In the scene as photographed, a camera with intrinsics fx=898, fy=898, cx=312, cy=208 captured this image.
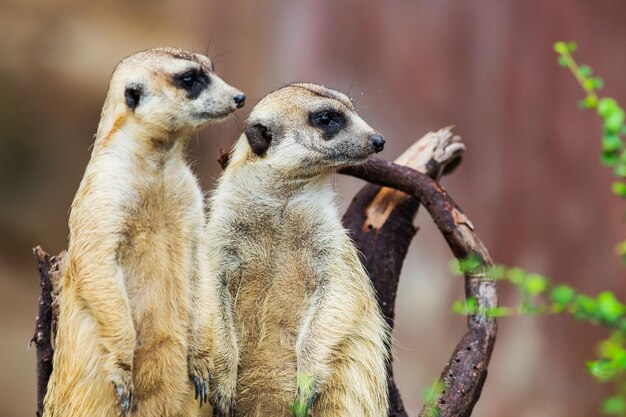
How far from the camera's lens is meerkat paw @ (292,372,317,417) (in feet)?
10.2

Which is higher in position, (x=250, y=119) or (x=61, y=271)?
(x=250, y=119)

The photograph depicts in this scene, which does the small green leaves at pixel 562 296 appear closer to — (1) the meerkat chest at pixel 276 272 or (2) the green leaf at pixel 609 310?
(2) the green leaf at pixel 609 310

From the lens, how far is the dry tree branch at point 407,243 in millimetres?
3324

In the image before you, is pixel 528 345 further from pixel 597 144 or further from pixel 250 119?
pixel 250 119

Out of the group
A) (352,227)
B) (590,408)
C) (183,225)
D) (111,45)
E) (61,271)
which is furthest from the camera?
(590,408)

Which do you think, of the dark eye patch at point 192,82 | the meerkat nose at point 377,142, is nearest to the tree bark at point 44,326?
the dark eye patch at point 192,82

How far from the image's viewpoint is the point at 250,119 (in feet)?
11.5

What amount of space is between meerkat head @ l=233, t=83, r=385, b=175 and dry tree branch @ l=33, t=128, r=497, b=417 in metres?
0.39

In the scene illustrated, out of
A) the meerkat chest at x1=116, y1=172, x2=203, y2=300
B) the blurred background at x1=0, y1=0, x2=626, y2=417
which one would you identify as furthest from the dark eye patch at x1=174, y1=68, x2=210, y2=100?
the blurred background at x1=0, y1=0, x2=626, y2=417

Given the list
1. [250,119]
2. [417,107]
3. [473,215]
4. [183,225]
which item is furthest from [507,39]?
[183,225]

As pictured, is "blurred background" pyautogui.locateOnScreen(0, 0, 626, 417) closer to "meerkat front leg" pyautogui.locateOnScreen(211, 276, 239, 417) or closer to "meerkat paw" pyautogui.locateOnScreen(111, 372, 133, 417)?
"meerkat front leg" pyautogui.locateOnScreen(211, 276, 239, 417)

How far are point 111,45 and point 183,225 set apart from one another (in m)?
2.94

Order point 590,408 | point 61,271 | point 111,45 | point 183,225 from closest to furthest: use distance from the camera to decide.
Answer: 1. point 183,225
2. point 61,271
3. point 111,45
4. point 590,408

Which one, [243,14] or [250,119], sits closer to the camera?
[250,119]
